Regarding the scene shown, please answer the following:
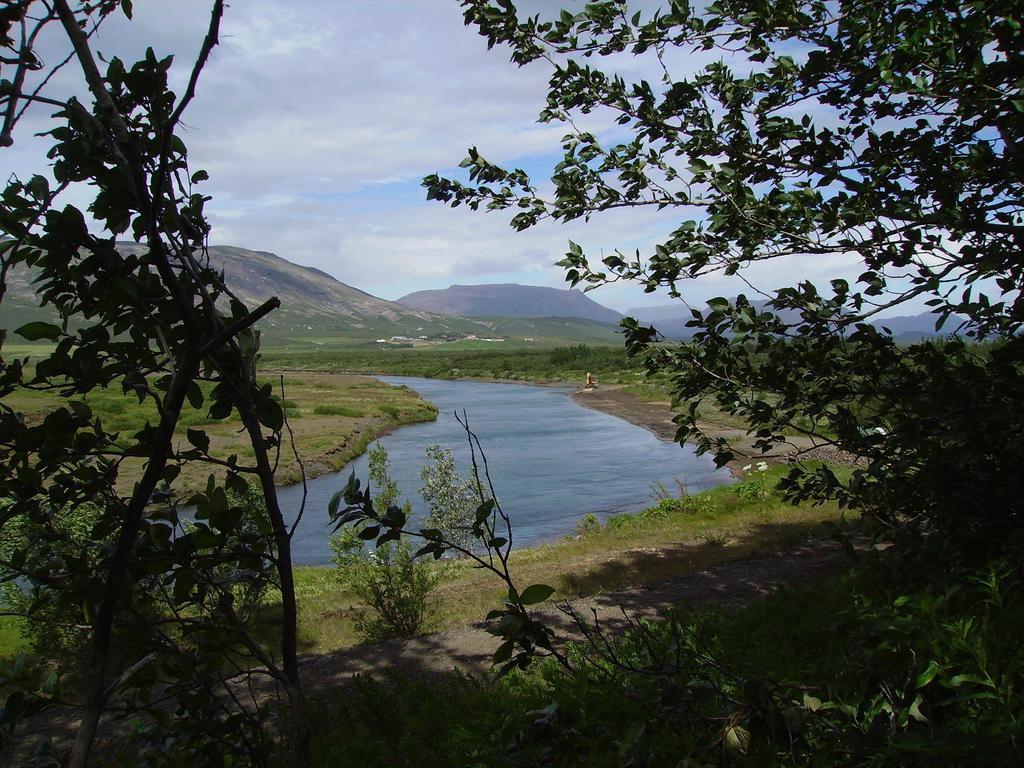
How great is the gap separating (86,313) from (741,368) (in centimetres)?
297

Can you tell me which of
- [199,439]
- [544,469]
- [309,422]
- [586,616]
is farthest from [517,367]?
[199,439]

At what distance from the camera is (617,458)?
95.8 ft

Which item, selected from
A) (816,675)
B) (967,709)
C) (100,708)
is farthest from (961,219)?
(100,708)

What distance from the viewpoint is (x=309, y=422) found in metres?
38.7

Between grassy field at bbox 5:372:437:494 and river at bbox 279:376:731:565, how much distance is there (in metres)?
1.01

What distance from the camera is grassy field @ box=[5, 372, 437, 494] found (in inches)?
1016

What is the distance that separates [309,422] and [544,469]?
16.7 metres

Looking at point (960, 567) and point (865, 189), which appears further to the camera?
point (865, 189)

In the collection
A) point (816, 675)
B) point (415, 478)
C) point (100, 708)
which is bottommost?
point (415, 478)

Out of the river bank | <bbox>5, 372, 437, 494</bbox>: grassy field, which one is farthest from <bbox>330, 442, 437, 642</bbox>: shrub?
the river bank

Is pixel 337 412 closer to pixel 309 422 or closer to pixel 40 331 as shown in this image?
pixel 309 422

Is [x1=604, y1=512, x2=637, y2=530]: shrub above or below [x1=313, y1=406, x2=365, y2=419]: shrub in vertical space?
above

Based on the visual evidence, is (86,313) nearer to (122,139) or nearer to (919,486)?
(122,139)

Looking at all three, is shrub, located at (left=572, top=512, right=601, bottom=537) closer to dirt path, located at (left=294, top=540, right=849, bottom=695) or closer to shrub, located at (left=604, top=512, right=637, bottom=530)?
shrub, located at (left=604, top=512, right=637, bottom=530)
